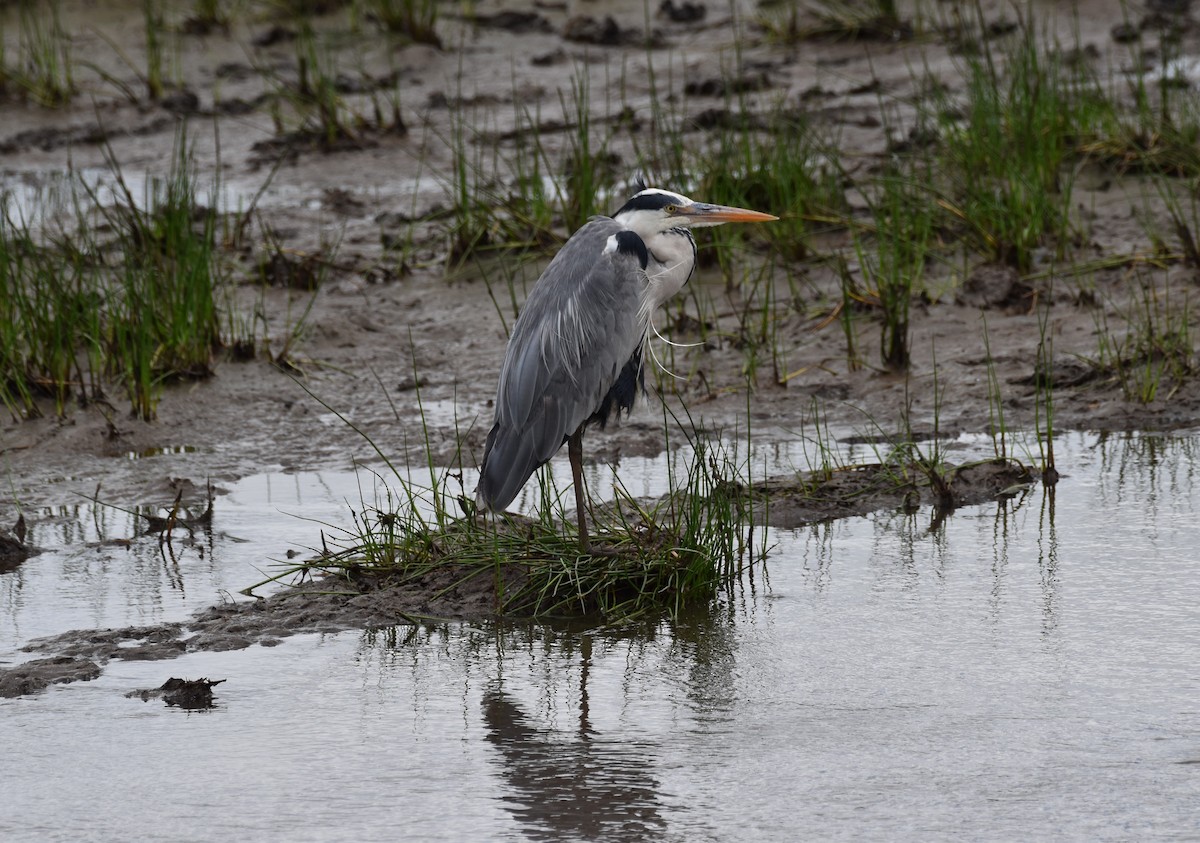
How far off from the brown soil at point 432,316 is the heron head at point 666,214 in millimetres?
592

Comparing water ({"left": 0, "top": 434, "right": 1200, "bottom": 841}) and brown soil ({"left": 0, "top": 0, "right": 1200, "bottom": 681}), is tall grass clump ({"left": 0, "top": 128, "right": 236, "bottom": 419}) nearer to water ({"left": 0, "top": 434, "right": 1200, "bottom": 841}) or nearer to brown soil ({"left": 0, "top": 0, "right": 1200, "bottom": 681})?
brown soil ({"left": 0, "top": 0, "right": 1200, "bottom": 681})

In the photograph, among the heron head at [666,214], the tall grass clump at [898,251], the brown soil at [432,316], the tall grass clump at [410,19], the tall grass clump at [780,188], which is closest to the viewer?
the heron head at [666,214]

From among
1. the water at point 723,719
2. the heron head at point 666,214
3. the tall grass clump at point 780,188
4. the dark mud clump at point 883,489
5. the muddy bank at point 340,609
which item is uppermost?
the tall grass clump at point 780,188

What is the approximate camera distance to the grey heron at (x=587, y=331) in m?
4.76

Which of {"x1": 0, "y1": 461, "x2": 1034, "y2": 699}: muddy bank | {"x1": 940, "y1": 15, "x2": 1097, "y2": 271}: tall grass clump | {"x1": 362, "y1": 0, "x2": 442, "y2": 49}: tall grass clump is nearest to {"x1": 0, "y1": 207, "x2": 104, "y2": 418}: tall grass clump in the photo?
{"x1": 0, "y1": 461, "x2": 1034, "y2": 699}: muddy bank

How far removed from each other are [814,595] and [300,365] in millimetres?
3114

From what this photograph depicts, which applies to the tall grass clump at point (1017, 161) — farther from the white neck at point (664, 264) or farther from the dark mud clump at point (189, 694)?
the dark mud clump at point (189, 694)

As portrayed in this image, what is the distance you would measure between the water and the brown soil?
1.42 feet

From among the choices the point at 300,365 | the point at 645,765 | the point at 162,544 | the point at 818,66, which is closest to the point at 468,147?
the point at 818,66

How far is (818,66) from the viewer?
10.2 meters

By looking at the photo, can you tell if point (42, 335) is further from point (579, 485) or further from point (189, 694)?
point (189, 694)

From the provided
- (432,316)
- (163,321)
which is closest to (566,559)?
(163,321)

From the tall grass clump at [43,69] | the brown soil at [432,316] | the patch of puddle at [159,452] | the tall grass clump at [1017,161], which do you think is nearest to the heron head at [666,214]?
the brown soil at [432,316]

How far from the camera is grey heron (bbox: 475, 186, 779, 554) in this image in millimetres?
4762
